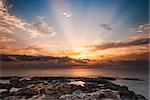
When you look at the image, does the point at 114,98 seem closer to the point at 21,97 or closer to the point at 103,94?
the point at 103,94

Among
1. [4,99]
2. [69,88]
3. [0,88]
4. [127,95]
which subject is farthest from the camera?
[0,88]

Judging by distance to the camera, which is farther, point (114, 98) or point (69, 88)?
point (69, 88)

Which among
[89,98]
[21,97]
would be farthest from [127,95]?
[21,97]

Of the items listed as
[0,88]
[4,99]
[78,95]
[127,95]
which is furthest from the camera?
[0,88]

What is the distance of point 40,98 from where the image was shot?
19.5 metres

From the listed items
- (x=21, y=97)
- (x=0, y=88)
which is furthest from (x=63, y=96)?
(x=0, y=88)

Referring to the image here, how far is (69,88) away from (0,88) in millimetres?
7993

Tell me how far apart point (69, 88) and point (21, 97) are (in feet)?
17.5

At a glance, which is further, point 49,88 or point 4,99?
point 49,88

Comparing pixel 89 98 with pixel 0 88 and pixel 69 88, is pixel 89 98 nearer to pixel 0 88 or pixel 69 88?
pixel 69 88

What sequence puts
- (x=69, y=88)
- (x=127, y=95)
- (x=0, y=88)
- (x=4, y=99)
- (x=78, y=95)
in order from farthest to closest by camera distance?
(x=0, y=88) < (x=69, y=88) < (x=127, y=95) < (x=78, y=95) < (x=4, y=99)

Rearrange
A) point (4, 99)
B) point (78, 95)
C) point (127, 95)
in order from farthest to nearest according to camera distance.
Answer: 1. point (127, 95)
2. point (78, 95)
3. point (4, 99)

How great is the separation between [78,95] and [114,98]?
3.03m

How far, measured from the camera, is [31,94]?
21062 mm
